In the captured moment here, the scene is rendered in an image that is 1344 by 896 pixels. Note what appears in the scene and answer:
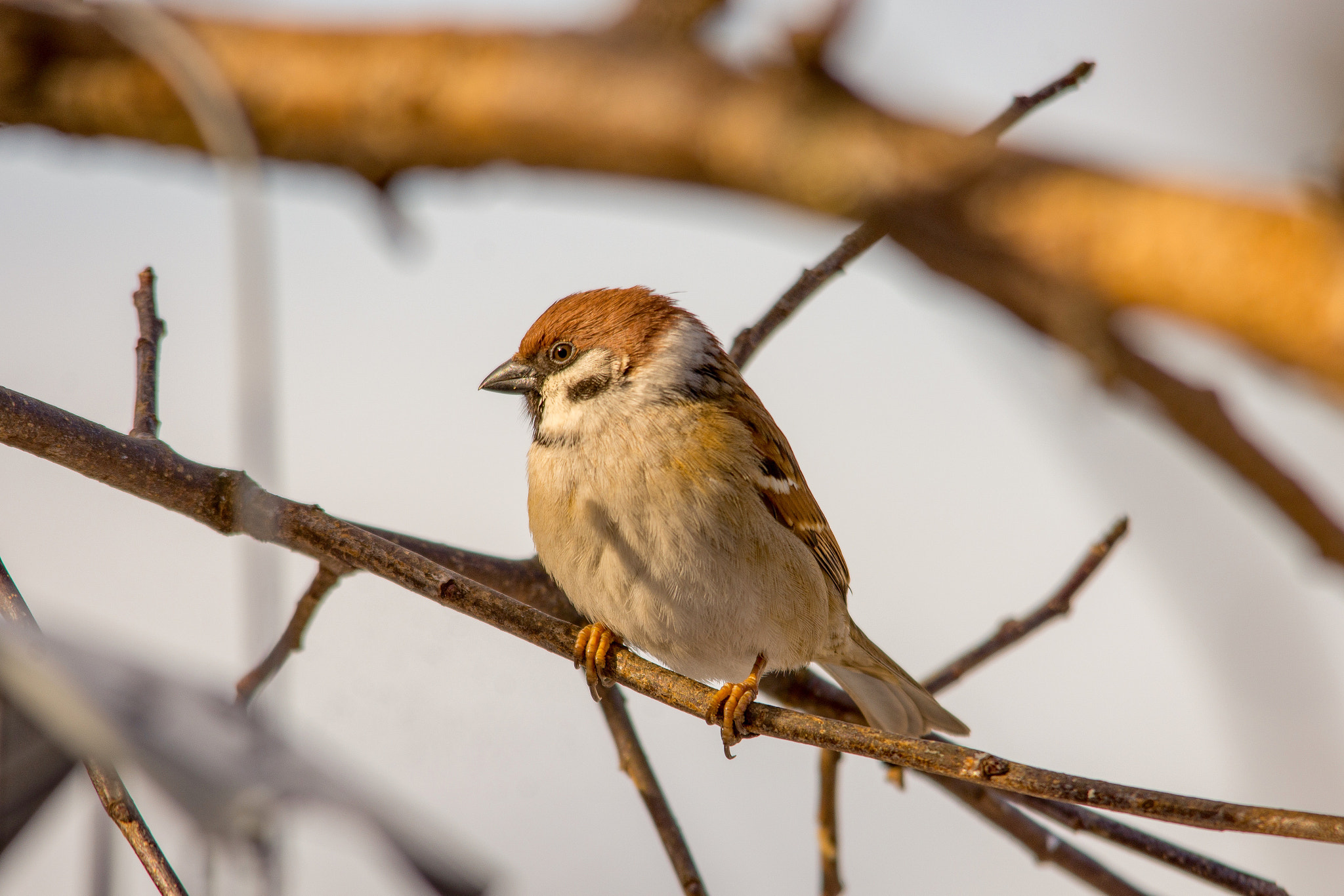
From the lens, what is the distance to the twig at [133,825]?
1.44 metres

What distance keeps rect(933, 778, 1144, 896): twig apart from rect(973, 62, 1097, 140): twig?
1610mm

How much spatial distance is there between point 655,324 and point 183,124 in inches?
107

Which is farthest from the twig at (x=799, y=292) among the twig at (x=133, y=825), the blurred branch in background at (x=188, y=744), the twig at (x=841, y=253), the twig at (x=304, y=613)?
the blurred branch in background at (x=188, y=744)

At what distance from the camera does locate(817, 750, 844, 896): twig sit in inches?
117

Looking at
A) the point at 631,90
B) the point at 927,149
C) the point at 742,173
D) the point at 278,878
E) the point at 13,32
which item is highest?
the point at 13,32

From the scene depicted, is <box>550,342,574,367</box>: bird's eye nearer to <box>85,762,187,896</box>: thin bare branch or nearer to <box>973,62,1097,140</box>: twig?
<box>973,62,1097,140</box>: twig

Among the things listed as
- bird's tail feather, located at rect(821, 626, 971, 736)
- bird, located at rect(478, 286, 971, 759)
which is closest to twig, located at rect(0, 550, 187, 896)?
bird, located at rect(478, 286, 971, 759)

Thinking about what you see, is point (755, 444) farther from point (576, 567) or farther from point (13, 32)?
point (13, 32)

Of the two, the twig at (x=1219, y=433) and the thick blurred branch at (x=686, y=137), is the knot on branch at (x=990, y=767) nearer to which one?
the twig at (x=1219, y=433)

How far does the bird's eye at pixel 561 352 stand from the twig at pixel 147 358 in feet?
4.12

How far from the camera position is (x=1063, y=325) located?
1.70 meters

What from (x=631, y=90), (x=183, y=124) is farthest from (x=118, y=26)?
(x=183, y=124)

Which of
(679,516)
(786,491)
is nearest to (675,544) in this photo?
(679,516)

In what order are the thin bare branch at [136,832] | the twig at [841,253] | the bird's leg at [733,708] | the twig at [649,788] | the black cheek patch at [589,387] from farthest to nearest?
the black cheek patch at [589,387], the bird's leg at [733,708], the twig at [649,788], the twig at [841,253], the thin bare branch at [136,832]
